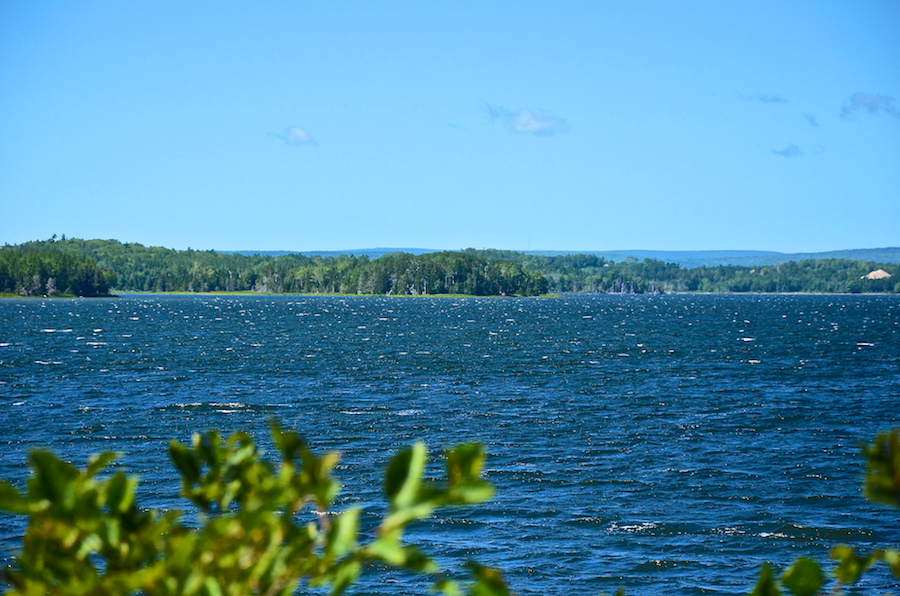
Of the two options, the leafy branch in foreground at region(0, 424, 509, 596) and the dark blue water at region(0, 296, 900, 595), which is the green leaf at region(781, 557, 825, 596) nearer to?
the leafy branch in foreground at region(0, 424, 509, 596)

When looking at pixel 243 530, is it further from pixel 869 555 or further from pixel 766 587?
pixel 869 555

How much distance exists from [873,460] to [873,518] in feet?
83.3

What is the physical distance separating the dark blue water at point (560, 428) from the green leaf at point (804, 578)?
16096mm

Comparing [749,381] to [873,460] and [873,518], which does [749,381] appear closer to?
[873,518]

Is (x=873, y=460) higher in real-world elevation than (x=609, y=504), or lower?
higher

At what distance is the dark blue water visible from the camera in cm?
2167

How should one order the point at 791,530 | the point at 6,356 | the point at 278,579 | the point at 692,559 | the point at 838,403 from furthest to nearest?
the point at 6,356 < the point at 838,403 < the point at 791,530 < the point at 692,559 < the point at 278,579

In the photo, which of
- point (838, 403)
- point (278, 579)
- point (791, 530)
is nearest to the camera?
point (278, 579)

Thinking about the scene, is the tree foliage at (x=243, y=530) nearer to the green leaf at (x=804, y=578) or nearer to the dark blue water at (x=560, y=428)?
the green leaf at (x=804, y=578)

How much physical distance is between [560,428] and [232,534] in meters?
35.6

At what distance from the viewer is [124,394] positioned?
4650cm

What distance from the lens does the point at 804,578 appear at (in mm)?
3051

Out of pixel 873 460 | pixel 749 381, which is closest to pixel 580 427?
pixel 749 381

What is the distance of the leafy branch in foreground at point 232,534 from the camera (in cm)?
200
